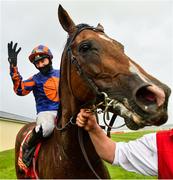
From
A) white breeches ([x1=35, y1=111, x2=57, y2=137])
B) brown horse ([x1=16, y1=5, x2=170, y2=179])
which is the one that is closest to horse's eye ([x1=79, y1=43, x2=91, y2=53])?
brown horse ([x1=16, y1=5, x2=170, y2=179])

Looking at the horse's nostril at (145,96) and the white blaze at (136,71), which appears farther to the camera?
the white blaze at (136,71)

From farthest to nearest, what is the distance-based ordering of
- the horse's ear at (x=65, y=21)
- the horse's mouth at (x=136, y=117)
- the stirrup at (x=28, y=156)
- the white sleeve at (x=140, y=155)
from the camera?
the stirrup at (x=28, y=156) → the horse's ear at (x=65, y=21) → the white sleeve at (x=140, y=155) → the horse's mouth at (x=136, y=117)

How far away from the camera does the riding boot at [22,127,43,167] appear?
4.54m

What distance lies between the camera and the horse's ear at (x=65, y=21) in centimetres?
398

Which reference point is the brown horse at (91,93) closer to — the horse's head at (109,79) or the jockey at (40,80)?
the horse's head at (109,79)

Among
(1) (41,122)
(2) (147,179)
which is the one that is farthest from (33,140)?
(2) (147,179)

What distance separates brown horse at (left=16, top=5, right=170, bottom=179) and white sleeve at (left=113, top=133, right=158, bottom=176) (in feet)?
0.70

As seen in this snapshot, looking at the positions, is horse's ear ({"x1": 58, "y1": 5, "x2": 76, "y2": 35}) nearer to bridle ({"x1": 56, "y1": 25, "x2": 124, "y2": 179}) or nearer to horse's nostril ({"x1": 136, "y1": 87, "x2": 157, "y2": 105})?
bridle ({"x1": 56, "y1": 25, "x2": 124, "y2": 179})

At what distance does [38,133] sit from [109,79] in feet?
5.98

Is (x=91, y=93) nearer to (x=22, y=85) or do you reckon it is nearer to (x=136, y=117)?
(x=136, y=117)

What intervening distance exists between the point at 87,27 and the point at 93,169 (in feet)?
5.21

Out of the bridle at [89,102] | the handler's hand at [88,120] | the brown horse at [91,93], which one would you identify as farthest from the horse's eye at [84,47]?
the handler's hand at [88,120]

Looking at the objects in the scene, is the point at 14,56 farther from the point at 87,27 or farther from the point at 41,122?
the point at 87,27

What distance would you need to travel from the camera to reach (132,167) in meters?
2.98
